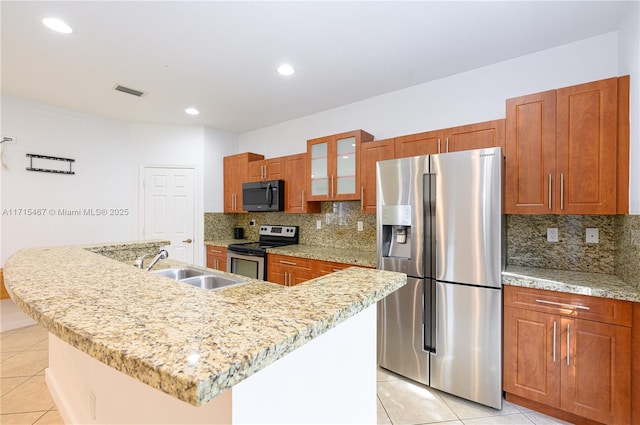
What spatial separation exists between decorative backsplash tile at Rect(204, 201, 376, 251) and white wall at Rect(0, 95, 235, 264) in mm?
283

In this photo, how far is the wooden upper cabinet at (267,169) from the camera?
12.8 ft

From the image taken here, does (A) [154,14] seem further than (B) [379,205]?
No

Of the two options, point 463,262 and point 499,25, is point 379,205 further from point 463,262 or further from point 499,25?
point 499,25

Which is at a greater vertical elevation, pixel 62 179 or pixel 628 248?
pixel 62 179

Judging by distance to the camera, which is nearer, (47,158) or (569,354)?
Result: (569,354)

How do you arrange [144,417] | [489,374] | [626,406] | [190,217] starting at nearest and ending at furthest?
[144,417]
[626,406]
[489,374]
[190,217]

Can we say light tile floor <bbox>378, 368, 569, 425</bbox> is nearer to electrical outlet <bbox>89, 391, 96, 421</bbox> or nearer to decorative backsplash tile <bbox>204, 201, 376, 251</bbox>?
decorative backsplash tile <bbox>204, 201, 376, 251</bbox>

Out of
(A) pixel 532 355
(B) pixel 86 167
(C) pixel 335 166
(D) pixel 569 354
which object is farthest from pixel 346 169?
(B) pixel 86 167

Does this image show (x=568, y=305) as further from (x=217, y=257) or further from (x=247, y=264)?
(x=217, y=257)

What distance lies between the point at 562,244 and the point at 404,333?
144 cm

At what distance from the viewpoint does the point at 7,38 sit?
216 cm

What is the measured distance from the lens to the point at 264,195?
12.8ft

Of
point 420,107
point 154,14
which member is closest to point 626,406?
point 420,107

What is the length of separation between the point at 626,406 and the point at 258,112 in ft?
13.8
